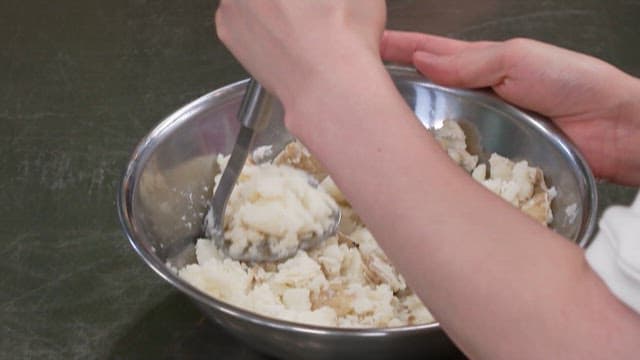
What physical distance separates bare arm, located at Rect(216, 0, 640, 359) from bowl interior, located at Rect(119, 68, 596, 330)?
204 millimetres

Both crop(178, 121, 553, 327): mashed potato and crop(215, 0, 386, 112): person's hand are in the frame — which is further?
crop(178, 121, 553, 327): mashed potato

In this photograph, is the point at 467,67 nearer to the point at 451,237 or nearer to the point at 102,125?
the point at 451,237

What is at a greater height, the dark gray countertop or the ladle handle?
the ladle handle

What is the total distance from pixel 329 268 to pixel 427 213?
25cm

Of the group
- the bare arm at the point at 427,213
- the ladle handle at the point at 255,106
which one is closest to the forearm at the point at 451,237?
the bare arm at the point at 427,213

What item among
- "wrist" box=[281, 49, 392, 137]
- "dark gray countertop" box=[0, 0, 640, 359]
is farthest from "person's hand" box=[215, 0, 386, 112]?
"dark gray countertop" box=[0, 0, 640, 359]

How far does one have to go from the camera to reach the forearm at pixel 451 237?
1.80 feet

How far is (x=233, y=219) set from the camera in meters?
0.85

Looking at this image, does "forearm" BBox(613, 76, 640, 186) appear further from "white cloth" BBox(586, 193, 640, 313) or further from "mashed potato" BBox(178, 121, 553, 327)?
"white cloth" BBox(586, 193, 640, 313)

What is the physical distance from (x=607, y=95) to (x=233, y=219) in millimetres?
381

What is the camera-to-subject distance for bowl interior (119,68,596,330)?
0.81 m

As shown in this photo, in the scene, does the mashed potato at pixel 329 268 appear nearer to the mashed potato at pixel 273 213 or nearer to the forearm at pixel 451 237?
the mashed potato at pixel 273 213

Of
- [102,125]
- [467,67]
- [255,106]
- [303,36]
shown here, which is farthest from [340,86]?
[102,125]

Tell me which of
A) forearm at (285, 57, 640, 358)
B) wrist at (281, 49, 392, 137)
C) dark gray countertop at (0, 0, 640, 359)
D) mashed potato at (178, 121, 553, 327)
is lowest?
dark gray countertop at (0, 0, 640, 359)
